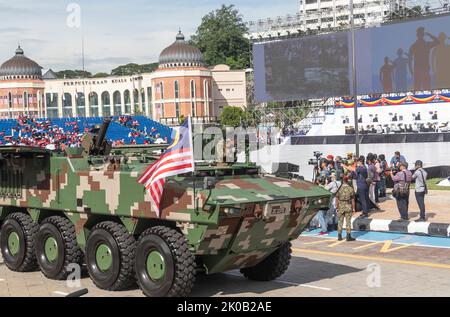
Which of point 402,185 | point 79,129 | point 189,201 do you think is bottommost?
point 402,185

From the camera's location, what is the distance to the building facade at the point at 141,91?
83.4 metres

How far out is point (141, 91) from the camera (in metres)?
88.2

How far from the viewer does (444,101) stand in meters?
45.0

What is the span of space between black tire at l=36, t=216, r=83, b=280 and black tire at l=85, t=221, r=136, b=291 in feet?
2.46

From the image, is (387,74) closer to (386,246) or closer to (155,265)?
(386,246)

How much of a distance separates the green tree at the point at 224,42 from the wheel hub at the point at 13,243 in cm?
9029

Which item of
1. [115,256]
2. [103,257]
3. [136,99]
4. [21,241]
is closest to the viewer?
[115,256]

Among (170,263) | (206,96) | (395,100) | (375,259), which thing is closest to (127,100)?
(206,96)

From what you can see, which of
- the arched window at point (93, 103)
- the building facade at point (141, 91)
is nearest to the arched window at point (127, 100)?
the building facade at point (141, 91)

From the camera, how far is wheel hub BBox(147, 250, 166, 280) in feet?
32.2

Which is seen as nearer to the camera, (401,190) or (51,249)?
(51,249)

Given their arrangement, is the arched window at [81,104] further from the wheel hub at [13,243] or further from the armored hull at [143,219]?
the armored hull at [143,219]

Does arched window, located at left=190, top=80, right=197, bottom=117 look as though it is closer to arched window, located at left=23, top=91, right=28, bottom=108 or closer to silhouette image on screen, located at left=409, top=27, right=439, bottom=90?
arched window, located at left=23, top=91, right=28, bottom=108

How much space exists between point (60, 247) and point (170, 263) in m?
2.80
